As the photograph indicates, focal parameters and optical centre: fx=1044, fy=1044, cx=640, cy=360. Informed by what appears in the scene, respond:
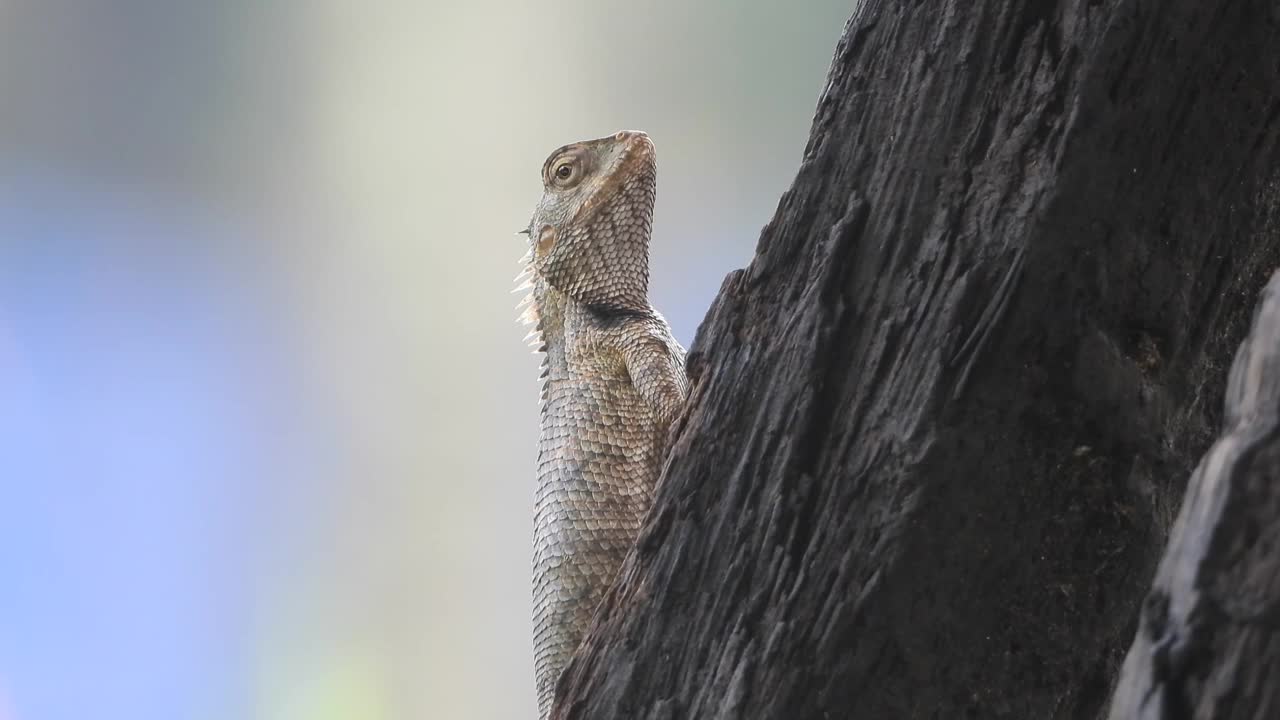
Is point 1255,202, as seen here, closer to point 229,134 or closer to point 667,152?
point 667,152

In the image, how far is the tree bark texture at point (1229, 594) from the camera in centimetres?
80

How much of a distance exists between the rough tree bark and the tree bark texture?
643mm

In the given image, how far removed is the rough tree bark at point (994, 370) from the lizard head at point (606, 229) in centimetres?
106

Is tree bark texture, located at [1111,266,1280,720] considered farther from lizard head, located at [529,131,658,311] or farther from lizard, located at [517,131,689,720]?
lizard head, located at [529,131,658,311]

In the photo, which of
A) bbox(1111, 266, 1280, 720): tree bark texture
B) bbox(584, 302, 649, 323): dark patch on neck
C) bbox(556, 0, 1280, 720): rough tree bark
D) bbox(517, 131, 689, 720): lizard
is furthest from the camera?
bbox(584, 302, 649, 323): dark patch on neck

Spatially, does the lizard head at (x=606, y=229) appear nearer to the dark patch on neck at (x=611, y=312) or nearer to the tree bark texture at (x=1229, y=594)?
the dark patch on neck at (x=611, y=312)

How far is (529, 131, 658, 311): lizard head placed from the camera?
2684 millimetres

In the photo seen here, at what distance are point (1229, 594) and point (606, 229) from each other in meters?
2.02

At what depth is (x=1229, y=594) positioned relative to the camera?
0.82 m

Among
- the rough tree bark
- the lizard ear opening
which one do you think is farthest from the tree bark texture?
the lizard ear opening

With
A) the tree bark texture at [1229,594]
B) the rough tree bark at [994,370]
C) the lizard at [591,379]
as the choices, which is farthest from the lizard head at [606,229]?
the tree bark texture at [1229,594]

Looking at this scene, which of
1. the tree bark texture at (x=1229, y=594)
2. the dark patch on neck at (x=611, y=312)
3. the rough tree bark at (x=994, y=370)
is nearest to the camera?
the tree bark texture at (x=1229, y=594)

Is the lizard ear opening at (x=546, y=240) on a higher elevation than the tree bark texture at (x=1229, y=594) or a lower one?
higher

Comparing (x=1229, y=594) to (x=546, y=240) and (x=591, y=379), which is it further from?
(x=546, y=240)
